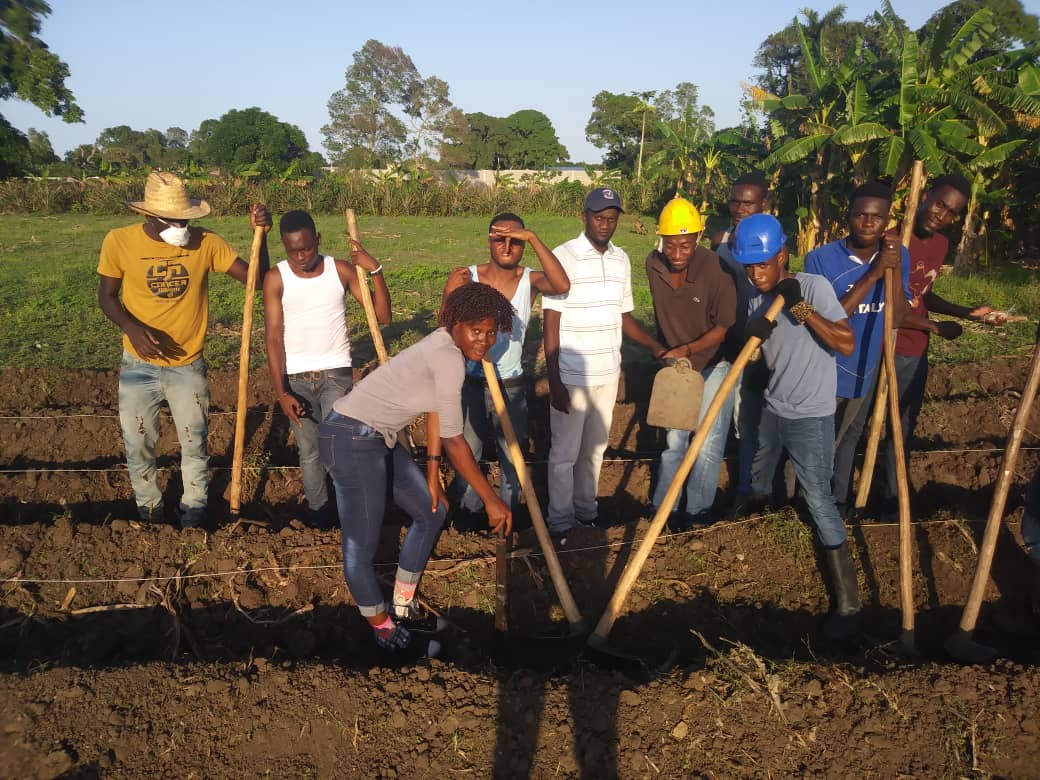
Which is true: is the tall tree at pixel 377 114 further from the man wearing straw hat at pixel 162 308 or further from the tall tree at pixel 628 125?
the man wearing straw hat at pixel 162 308

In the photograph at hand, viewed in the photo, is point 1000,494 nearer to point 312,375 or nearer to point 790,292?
point 790,292

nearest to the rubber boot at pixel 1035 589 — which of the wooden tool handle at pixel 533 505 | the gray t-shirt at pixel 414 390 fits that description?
the wooden tool handle at pixel 533 505

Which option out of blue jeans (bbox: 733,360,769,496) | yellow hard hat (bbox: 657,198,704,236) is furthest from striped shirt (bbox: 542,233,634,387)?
blue jeans (bbox: 733,360,769,496)

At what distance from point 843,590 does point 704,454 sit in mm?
1085

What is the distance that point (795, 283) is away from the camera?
320 cm

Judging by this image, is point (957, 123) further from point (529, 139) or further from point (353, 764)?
point (529, 139)

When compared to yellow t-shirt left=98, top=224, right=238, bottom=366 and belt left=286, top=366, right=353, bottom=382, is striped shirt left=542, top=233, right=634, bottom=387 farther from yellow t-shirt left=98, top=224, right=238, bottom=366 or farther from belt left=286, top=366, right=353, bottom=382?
yellow t-shirt left=98, top=224, right=238, bottom=366

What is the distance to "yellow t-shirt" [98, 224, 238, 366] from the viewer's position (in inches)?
158

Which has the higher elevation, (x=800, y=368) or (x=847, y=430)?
(x=800, y=368)

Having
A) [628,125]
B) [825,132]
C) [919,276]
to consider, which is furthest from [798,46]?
[919,276]

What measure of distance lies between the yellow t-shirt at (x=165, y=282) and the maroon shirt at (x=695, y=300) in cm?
270

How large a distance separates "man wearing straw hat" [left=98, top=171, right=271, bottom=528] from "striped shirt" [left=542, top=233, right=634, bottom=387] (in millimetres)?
1867

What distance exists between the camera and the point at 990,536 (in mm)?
3207

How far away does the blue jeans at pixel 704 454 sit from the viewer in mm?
4191
